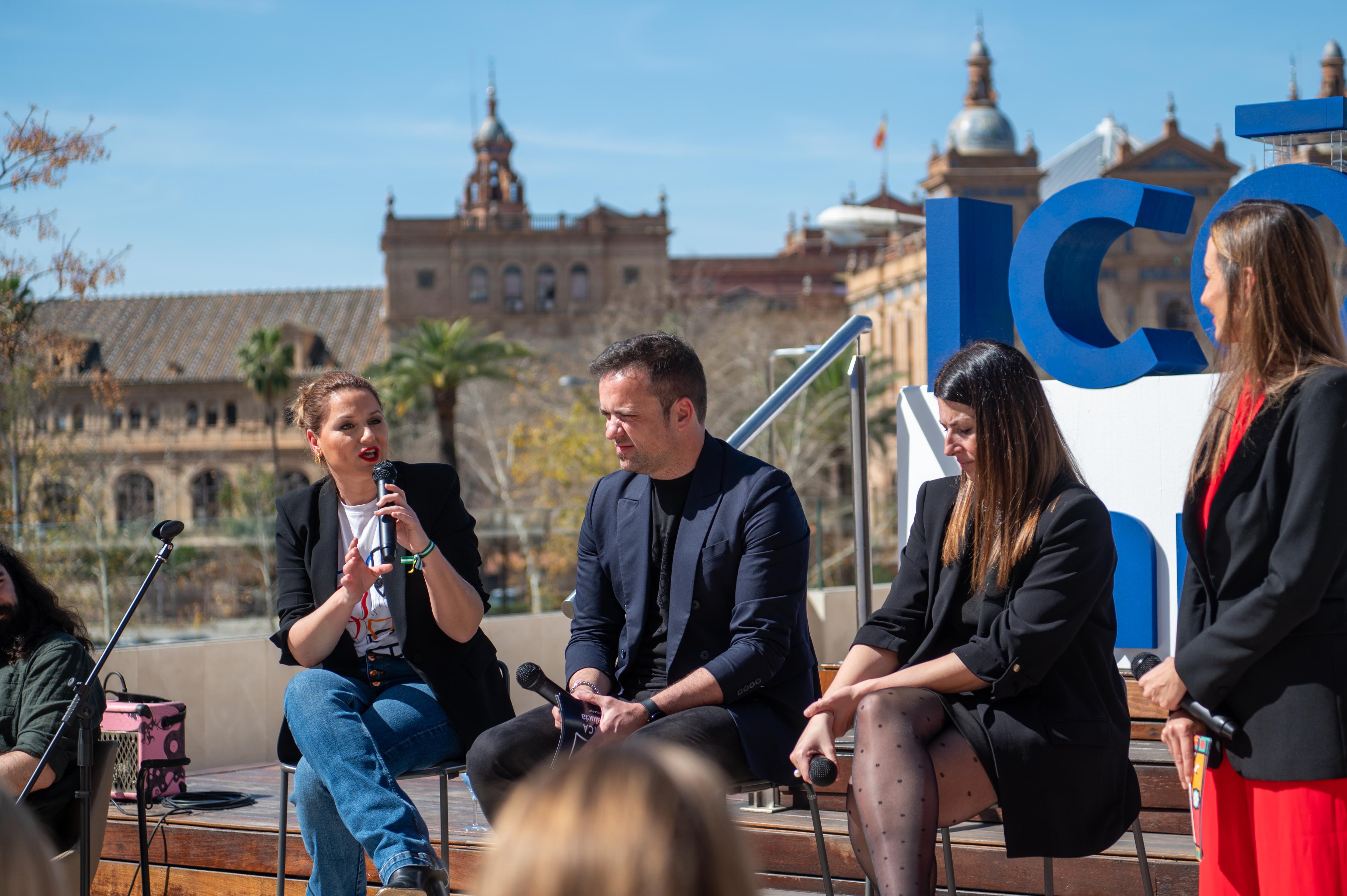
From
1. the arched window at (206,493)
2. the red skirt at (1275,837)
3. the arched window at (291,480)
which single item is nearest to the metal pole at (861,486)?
the red skirt at (1275,837)

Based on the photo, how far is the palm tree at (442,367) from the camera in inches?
1741

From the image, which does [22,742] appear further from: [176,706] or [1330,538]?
[1330,538]

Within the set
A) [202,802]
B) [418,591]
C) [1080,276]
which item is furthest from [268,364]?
[418,591]

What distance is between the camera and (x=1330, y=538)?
97.6 inches

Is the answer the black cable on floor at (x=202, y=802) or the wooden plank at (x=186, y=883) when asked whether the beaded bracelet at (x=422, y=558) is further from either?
the black cable on floor at (x=202, y=802)

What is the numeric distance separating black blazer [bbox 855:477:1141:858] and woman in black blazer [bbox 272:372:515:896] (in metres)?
1.46

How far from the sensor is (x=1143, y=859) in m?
3.45

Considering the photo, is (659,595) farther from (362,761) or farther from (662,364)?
(362,761)

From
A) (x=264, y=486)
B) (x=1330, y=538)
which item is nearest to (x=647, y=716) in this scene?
(x=1330, y=538)

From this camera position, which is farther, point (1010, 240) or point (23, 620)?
point (1010, 240)

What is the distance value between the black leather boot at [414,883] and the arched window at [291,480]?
6139 cm

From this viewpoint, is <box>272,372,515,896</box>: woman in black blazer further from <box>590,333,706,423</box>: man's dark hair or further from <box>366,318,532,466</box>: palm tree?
<box>366,318,532,466</box>: palm tree

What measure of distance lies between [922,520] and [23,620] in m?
2.72

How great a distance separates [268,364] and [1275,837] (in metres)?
66.3
